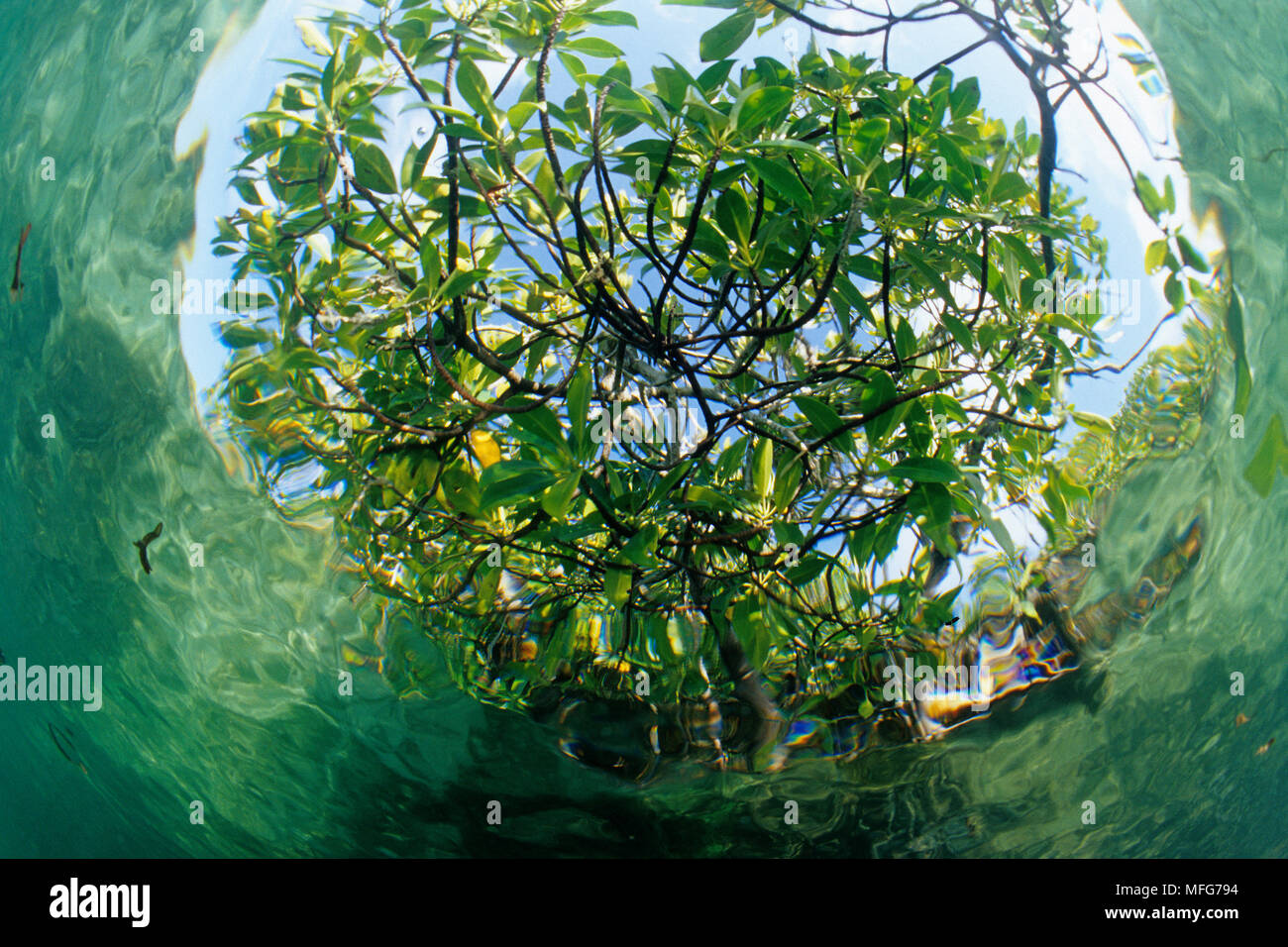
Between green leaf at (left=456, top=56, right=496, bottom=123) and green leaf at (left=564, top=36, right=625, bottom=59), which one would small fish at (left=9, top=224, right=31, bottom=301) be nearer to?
green leaf at (left=456, top=56, right=496, bottom=123)

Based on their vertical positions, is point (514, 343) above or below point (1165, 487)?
above

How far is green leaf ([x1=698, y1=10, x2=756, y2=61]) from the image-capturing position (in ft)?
4.56

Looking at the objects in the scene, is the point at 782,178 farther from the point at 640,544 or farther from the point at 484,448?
the point at 484,448

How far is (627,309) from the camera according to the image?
153cm

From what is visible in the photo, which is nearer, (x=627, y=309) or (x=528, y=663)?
(x=627, y=309)

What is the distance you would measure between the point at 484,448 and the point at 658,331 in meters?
0.63

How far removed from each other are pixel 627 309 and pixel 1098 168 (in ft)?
5.25

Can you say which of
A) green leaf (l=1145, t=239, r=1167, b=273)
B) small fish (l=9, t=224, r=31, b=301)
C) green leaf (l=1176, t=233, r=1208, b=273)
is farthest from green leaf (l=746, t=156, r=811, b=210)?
small fish (l=9, t=224, r=31, b=301)

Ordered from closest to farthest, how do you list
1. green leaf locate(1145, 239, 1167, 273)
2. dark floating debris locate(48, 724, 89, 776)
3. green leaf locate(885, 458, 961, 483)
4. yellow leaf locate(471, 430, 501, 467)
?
green leaf locate(885, 458, 961, 483)
yellow leaf locate(471, 430, 501, 467)
green leaf locate(1145, 239, 1167, 273)
dark floating debris locate(48, 724, 89, 776)

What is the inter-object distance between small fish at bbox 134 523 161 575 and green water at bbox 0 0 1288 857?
0.13 ft

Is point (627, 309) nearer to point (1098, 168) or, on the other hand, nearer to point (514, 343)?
point (514, 343)

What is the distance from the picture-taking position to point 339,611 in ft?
7.72
